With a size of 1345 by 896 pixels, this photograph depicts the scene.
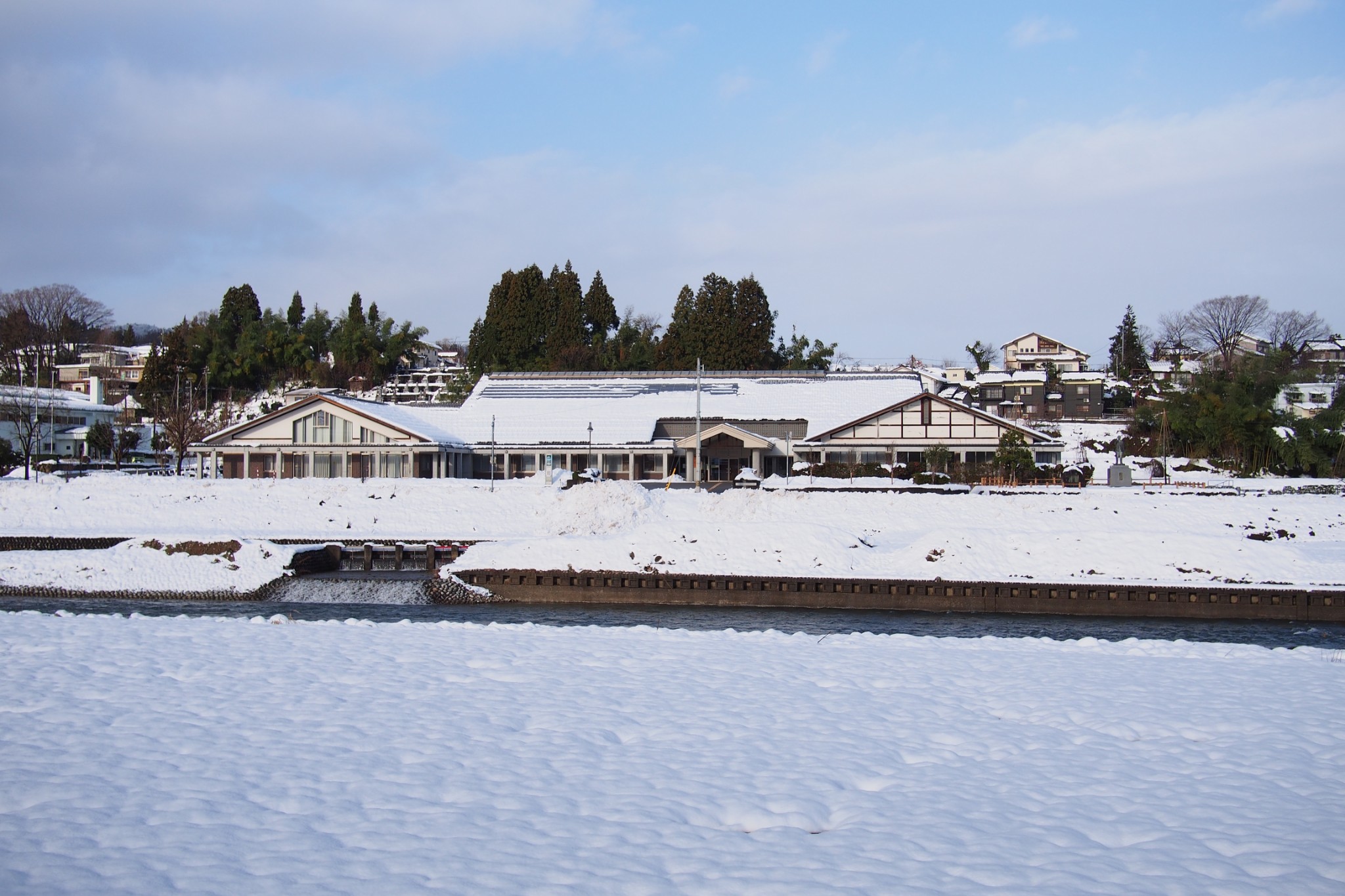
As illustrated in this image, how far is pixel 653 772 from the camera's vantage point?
709cm

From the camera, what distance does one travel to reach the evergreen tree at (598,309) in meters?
77.6

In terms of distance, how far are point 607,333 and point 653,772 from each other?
73.4m

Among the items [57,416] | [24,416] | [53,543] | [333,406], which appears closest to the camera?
[53,543]

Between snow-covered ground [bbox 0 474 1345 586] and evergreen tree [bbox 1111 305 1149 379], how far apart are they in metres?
54.1

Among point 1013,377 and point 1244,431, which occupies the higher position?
point 1013,377

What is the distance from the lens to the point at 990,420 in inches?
1624

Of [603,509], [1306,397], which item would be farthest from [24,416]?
[1306,397]

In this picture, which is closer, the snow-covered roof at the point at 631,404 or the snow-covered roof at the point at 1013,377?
the snow-covered roof at the point at 631,404

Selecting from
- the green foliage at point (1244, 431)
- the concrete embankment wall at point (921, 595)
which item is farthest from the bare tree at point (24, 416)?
the green foliage at point (1244, 431)

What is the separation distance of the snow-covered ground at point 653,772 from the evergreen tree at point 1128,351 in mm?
78495

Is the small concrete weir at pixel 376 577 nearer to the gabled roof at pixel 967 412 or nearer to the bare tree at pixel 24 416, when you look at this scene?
the gabled roof at pixel 967 412

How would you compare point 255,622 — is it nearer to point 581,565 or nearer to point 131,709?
point 131,709

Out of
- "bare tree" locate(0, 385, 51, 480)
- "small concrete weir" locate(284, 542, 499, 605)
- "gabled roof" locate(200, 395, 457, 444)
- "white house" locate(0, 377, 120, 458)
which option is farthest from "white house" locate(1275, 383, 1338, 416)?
"white house" locate(0, 377, 120, 458)

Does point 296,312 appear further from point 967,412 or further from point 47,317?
point 967,412
